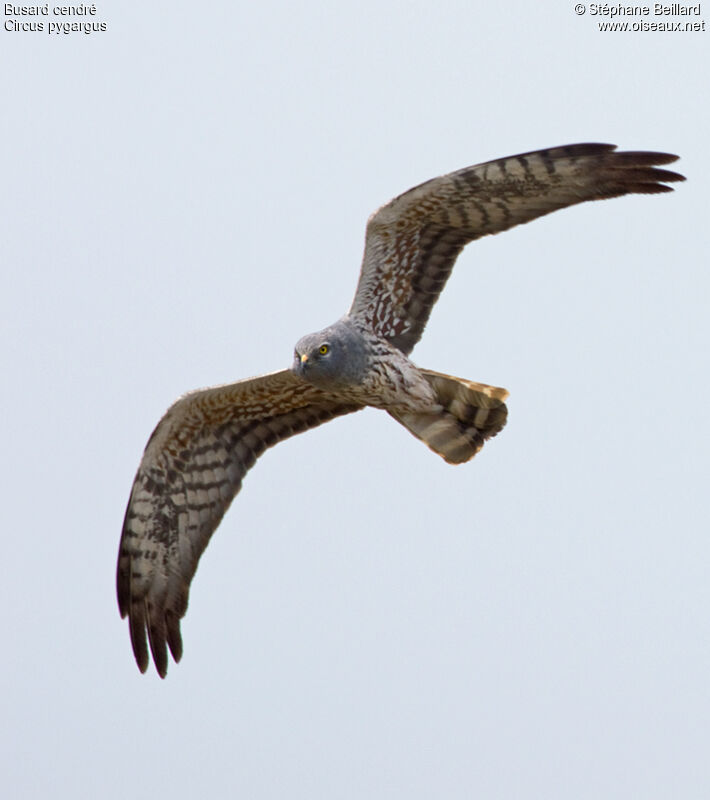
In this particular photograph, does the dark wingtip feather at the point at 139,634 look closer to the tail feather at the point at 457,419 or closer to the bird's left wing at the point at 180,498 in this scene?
the bird's left wing at the point at 180,498

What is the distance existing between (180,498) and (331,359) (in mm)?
1897

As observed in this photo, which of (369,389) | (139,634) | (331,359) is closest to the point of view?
(331,359)

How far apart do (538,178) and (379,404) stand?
1.78m

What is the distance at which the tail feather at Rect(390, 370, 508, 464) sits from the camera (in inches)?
422

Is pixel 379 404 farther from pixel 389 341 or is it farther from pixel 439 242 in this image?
pixel 439 242

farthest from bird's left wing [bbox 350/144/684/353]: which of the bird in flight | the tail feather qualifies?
the tail feather

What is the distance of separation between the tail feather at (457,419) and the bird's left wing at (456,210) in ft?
1.27

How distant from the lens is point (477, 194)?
10.3 meters

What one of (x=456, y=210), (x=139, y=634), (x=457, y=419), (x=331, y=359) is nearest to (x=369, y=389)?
(x=331, y=359)

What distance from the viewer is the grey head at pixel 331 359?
33.5 ft

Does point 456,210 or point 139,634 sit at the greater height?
point 456,210

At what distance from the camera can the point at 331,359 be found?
33.6 ft

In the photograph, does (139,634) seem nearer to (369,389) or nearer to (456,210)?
(369,389)

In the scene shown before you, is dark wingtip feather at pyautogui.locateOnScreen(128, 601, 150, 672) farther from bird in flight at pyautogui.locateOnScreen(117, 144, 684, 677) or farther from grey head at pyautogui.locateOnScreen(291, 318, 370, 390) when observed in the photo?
grey head at pyautogui.locateOnScreen(291, 318, 370, 390)
